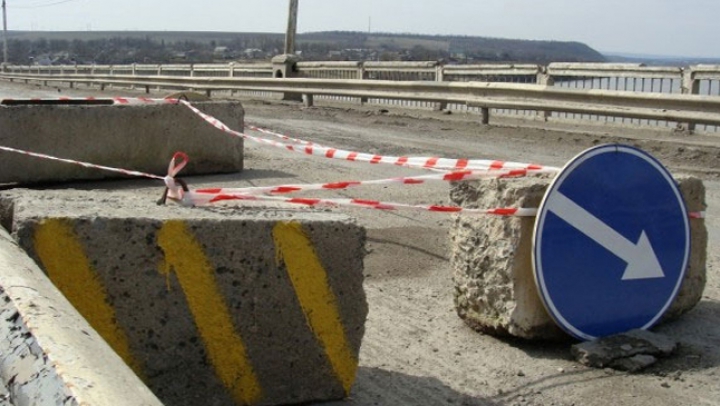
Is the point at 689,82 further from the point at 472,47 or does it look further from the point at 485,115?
the point at 472,47

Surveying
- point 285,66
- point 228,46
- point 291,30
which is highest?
point 291,30

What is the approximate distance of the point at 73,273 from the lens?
354 centimetres

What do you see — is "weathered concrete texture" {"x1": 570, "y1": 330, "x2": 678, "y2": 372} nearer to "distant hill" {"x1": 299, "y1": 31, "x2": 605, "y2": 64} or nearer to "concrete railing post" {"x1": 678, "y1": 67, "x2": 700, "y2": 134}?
"concrete railing post" {"x1": 678, "y1": 67, "x2": 700, "y2": 134}

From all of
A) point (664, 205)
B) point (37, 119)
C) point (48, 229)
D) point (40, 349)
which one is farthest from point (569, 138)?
point (40, 349)

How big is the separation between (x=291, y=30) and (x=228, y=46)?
6094 cm

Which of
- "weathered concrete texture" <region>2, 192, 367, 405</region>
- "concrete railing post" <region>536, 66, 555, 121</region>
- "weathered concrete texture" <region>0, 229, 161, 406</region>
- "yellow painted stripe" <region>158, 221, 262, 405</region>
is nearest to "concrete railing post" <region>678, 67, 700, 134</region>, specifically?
"concrete railing post" <region>536, 66, 555, 121</region>

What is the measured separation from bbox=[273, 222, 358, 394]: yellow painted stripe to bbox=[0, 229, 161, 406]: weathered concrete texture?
125 cm

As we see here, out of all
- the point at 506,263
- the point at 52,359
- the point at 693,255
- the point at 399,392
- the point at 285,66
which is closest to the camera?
the point at 52,359

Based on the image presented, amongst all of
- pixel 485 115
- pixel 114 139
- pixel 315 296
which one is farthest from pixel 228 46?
pixel 315 296

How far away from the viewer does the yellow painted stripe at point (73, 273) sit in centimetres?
351

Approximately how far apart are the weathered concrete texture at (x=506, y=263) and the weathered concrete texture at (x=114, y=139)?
5.15 metres

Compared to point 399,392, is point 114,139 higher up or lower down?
higher up

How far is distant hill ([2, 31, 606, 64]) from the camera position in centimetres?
4844

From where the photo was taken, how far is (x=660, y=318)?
4930 mm
